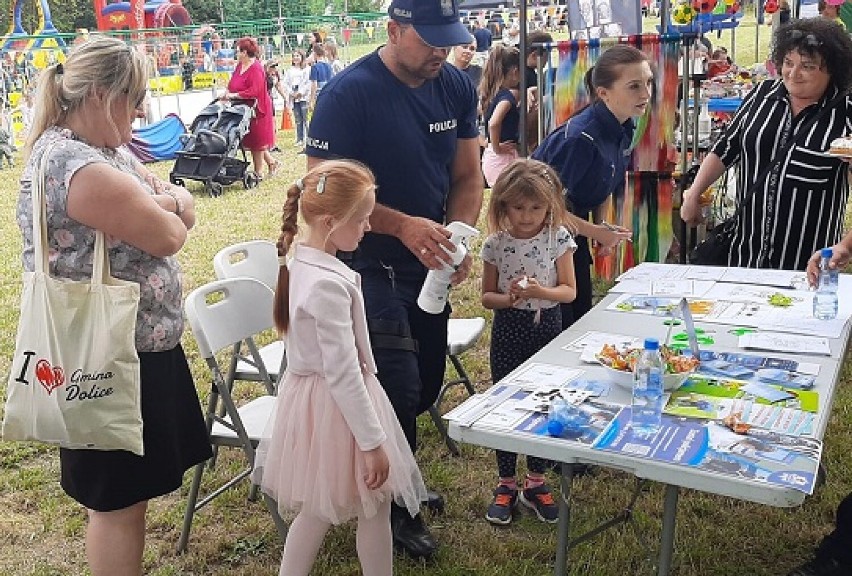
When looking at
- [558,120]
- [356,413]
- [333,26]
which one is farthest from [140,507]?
[333,26]

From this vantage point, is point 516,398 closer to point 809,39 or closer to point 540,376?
point 540,376

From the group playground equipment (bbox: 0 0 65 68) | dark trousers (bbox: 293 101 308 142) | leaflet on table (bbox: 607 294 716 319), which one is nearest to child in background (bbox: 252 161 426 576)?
leaflet on table (bbox: 607 294 716 319)

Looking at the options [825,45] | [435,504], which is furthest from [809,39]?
[435,504]

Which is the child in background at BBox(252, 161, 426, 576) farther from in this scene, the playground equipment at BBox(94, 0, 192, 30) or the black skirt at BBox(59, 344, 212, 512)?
the playground equipment at BBox(94, 0, 192, 30)

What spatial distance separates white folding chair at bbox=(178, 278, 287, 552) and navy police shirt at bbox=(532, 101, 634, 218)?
121 cm

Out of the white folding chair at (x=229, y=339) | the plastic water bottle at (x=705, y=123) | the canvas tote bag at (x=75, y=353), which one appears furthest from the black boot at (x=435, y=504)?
the plastic water bottle at (x=705, y=123)

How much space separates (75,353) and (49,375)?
78 millimetres

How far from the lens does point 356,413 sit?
2.11 metres

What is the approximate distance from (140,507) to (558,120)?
137 inches

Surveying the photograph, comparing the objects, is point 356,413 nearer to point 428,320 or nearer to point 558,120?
point 428,320

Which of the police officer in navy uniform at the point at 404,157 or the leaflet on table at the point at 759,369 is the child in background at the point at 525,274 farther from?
the leaflet on table at the point at 759,369

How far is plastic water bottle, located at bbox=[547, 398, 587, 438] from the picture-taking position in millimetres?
1831

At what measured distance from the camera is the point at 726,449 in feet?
5.71

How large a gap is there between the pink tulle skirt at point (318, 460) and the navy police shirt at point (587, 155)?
144 centimetres
